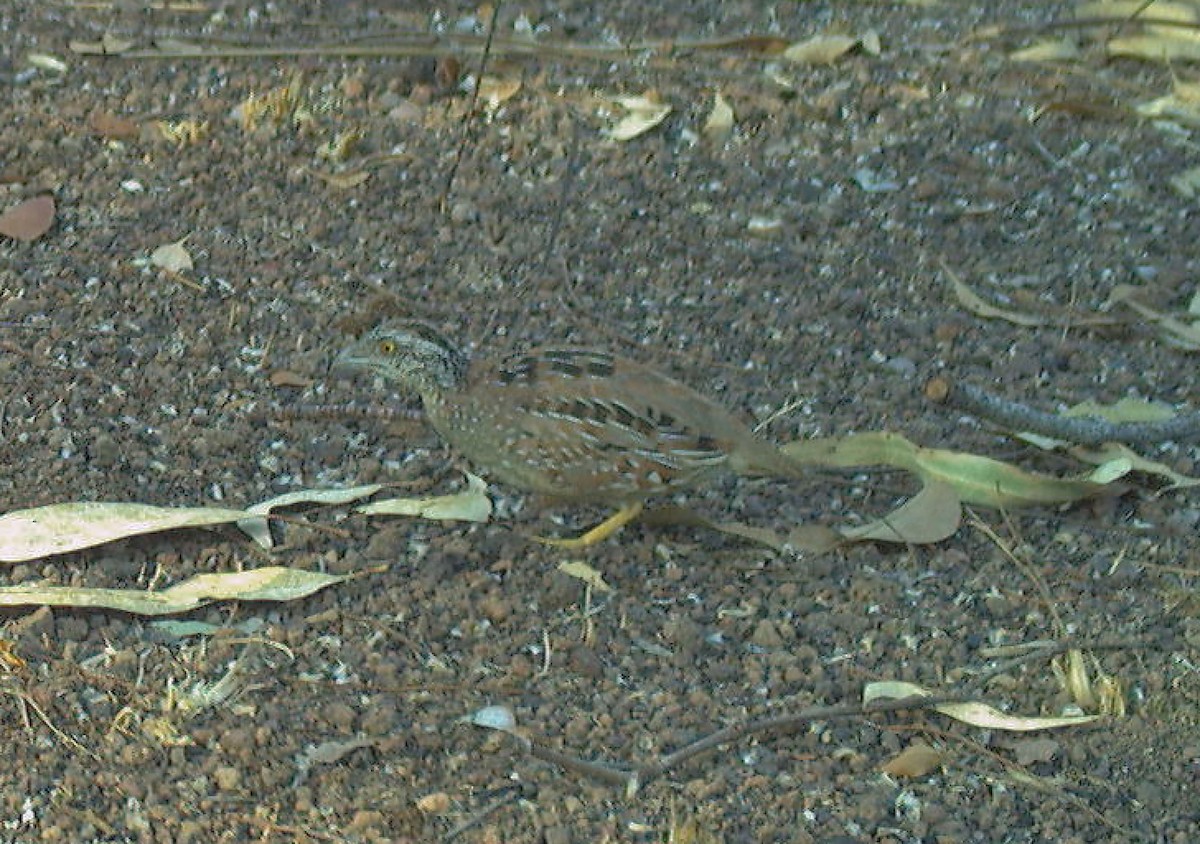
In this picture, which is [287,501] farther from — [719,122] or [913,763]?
[719,122]

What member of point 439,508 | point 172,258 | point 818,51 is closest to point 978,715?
point 439,508

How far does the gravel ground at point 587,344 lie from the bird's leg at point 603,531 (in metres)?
0.08

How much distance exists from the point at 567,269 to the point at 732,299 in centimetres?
57

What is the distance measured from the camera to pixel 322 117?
753 cm

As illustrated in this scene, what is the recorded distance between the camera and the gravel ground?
4.73 m

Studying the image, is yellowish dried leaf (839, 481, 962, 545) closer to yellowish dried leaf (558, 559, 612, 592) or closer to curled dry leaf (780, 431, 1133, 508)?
curled dry leaf (780, 431, 1133, 508)

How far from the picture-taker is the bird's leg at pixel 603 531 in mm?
5629

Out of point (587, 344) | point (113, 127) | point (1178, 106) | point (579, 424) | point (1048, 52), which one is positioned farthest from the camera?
point (1048, 52)

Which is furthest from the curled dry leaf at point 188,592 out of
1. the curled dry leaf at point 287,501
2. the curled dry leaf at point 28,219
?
the curled dry leaf at point 28,219

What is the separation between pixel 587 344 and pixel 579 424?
40.7 inches

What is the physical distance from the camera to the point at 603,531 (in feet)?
18.6

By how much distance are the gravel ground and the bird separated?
0.22 m

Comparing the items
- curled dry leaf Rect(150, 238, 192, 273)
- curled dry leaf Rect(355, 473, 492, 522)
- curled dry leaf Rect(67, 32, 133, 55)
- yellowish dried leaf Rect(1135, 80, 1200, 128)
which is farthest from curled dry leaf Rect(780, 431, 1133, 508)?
curled dry leaf Rect(67, 32, 133, 55)

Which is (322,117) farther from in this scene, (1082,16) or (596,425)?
(1082,16)
